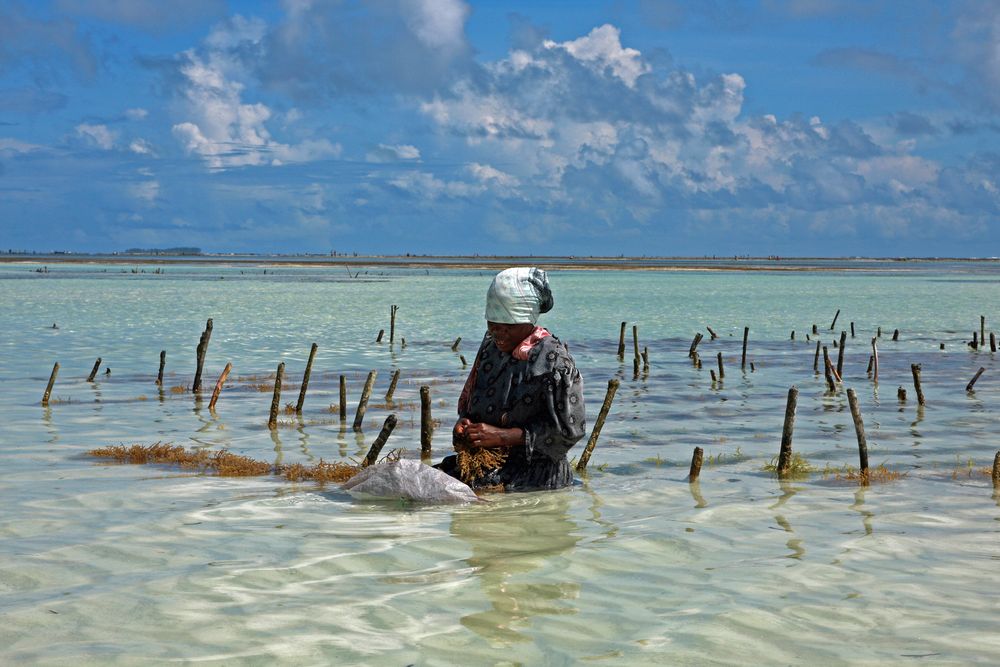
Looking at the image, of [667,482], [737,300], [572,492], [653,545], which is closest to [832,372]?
[667,482]

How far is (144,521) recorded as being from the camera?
827 centimetres

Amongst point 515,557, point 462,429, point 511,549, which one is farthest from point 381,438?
point 515,557

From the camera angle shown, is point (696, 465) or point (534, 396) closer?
point (534, 396)

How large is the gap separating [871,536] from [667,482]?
2.87 meters

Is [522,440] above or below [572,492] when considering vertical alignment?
above

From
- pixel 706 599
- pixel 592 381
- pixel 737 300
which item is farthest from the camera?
pixel 737 300

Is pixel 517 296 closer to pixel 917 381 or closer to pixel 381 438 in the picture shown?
pixel 381 438

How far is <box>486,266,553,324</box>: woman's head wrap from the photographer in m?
7.28

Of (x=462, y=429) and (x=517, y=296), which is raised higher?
(x=517, y=296)

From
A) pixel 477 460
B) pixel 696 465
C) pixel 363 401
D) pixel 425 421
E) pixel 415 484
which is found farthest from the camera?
pixel 363 401

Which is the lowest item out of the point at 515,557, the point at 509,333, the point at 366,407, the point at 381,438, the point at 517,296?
the point at 366,407

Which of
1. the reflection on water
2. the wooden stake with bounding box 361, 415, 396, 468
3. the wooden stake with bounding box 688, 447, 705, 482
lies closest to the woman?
the reflection on water

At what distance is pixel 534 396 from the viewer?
24.8 ft

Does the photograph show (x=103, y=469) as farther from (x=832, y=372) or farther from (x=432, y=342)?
(x=432, y=342)
